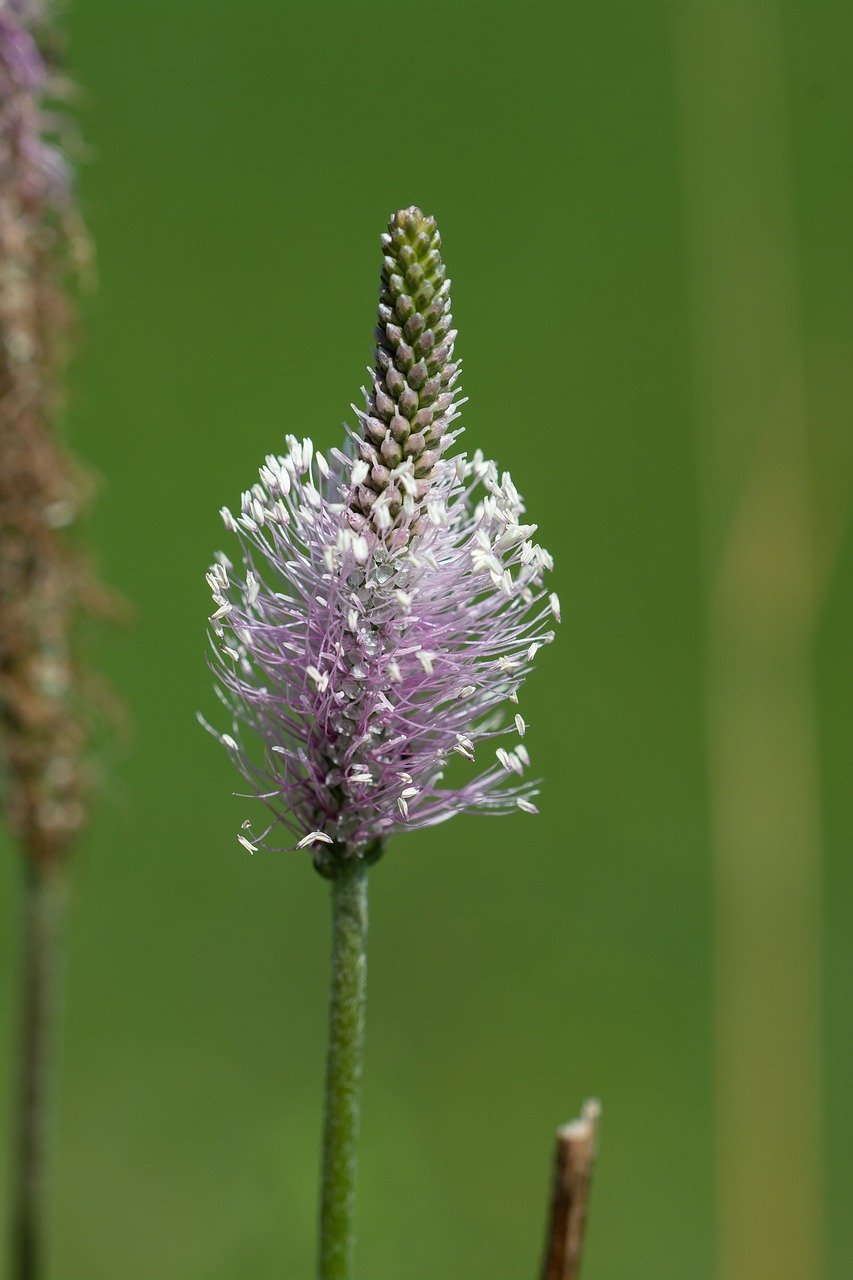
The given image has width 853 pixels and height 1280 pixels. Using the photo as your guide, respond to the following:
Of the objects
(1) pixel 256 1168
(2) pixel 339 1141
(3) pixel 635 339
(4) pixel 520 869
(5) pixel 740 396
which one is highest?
(3) pixel 635 339

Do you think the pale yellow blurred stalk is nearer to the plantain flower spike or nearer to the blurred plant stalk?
the blurred plant stalk

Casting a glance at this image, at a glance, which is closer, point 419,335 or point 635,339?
point 419,335

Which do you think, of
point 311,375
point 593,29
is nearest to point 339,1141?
point 311,375

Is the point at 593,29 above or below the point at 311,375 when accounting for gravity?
above

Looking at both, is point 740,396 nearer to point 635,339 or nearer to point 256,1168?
point 635,339

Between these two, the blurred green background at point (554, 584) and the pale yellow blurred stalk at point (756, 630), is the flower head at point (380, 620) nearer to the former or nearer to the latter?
the blurred green background at point (554, 584)

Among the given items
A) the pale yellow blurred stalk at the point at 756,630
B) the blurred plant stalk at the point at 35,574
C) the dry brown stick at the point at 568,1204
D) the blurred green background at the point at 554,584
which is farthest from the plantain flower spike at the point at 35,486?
the pale yellow blurred stalk at the point at 756,630

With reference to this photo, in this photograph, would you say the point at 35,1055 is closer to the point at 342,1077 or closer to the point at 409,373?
the point at 342,1077

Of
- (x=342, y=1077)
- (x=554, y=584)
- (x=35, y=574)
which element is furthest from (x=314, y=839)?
(x=554, y=584)
